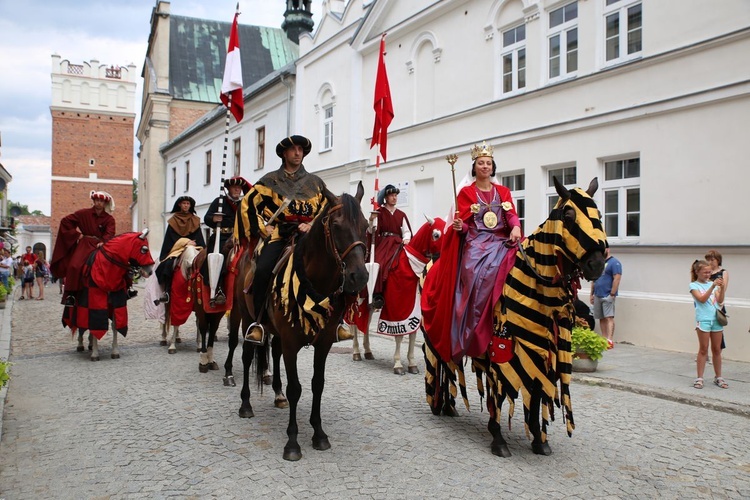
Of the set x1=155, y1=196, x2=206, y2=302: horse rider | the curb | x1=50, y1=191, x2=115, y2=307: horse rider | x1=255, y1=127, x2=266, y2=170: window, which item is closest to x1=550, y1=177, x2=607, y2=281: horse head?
the curb

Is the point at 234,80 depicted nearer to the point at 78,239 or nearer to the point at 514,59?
the point at 78,239

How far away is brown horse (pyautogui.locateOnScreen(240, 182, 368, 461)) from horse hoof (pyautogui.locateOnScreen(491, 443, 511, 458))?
1292mm

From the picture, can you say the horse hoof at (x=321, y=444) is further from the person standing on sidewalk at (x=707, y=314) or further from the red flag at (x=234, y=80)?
the person standing on sidewalk at (x=707, y=314)

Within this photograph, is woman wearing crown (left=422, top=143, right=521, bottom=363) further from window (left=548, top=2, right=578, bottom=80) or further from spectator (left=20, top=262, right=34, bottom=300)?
spectator (left=20, top=262, right=34, bottom=300)

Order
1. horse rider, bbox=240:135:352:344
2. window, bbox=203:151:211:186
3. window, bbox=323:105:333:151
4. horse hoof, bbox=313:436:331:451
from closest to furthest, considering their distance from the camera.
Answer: horse hoof, bbox=313:436:331:451
horse rider, bbox=240:135:352:344
window, bbox=323:105:333:151
window, bbox=203:151:211:186

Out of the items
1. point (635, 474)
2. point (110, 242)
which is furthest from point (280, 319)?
point (110, 242)

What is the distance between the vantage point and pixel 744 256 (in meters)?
8.80

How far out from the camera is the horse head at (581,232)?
4000 mm

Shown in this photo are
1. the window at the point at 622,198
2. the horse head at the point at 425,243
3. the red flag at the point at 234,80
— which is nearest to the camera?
the horse head at the point at 425,243

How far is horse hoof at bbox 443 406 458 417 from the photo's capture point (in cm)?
567

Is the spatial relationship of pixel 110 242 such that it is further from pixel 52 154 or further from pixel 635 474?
pixel 52 154

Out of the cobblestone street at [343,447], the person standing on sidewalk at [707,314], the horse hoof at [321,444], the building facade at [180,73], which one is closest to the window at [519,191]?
the person standing on sidewalk at [707,314]

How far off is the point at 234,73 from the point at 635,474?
6358mm

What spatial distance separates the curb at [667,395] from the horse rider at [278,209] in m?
4.31
